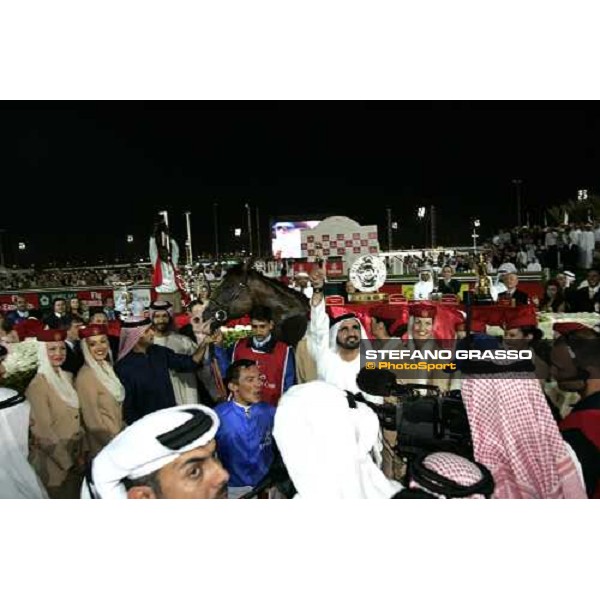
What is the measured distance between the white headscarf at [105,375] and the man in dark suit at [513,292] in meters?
2.27

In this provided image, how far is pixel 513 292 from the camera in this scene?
11.7 feet

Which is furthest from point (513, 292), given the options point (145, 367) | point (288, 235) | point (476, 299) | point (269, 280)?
point (145, 367)

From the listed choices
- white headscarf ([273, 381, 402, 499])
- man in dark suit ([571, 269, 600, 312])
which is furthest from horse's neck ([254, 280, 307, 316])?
man in dark suit ([571, 269, 600, 312])

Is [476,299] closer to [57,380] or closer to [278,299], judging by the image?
[278,299]

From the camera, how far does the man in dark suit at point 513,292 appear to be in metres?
3.46

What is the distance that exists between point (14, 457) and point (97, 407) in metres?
0.49

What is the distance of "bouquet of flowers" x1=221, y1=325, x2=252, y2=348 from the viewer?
363cm

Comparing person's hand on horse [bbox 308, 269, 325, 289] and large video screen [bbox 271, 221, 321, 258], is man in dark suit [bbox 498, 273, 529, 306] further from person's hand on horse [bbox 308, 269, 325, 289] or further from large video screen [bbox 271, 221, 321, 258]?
large video screen [bbox 271, 221, 321, 258]

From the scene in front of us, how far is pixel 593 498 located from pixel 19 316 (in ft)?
11.2

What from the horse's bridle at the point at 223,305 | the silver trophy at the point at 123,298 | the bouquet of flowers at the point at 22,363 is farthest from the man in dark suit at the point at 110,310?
the horse's bridle at the point at 223,305

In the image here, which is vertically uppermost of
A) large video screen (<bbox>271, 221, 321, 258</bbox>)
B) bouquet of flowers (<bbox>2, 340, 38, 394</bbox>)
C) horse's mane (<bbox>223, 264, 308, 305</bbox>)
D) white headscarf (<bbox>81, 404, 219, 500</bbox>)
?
large video screen (<bbox>271, 221, 321, 258</bbox>)

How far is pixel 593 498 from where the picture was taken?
251 centimetres

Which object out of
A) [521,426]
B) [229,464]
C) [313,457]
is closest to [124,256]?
[229,464]

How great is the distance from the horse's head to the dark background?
348 millimetres
